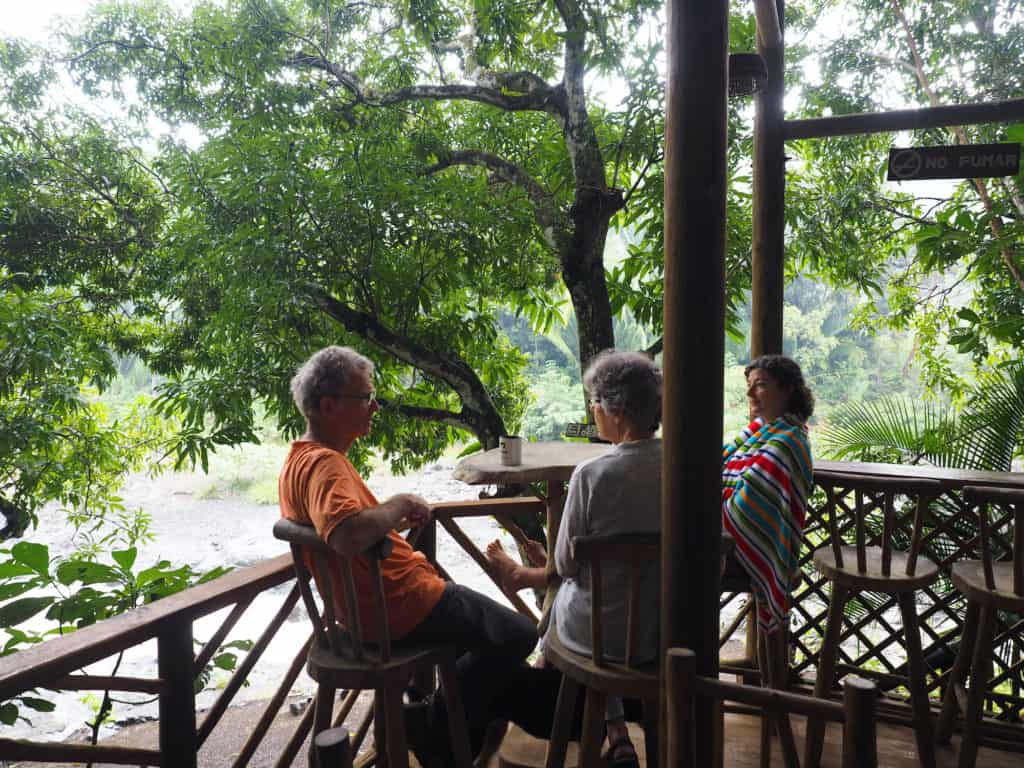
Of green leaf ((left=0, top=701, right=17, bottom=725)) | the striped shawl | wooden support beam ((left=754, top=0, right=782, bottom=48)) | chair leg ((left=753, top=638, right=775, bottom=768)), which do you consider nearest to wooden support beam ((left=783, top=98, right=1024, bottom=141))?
wooden support beam ((left=754, top=0, right=782, bottom=48))

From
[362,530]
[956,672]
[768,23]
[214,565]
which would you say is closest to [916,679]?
[956,672]

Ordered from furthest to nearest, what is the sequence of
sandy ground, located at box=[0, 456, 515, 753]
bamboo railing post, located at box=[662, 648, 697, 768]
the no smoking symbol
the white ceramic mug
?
sandy ground, located at box=[0, 456, 515, 753], the no smoking symbol, the white ceramic mug, bamboo railing post, located at box=[662, 648, 697, 768]

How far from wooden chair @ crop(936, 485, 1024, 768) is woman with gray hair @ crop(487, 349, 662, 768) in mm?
A: 853

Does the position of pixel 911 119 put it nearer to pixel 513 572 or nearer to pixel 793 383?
pixel 793 383

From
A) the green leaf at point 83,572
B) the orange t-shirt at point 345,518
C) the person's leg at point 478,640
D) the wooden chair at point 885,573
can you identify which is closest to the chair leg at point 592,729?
the person's leg at point 478,640

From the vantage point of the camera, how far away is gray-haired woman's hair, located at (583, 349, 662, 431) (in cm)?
151

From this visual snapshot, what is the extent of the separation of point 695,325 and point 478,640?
35.2 inches

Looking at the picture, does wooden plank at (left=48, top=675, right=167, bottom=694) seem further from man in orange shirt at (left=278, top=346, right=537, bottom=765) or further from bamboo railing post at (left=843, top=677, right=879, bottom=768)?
bamboo railing post at (left=843, top=677, right=879, bottom=768)

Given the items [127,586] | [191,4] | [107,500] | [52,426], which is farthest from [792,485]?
[191,4]

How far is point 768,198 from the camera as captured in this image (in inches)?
100

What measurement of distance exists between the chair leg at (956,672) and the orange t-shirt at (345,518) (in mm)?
1374

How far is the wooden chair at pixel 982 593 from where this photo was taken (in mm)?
1700

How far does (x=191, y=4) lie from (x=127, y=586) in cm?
504

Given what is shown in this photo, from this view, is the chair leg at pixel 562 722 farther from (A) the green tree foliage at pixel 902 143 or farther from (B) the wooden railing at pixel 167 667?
(A) the green tree foliage at pixel 902 143
